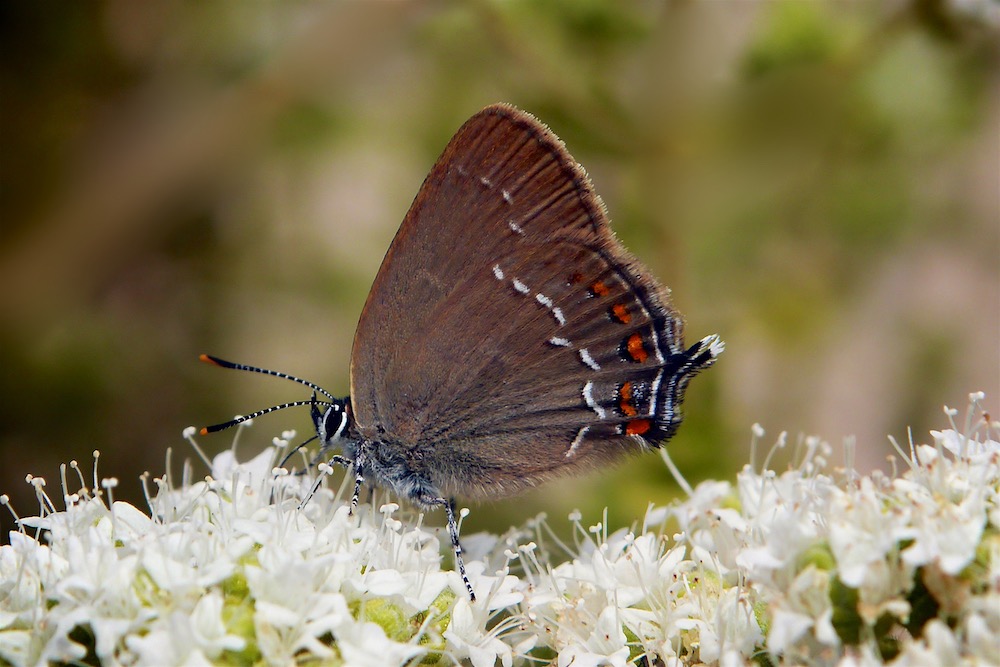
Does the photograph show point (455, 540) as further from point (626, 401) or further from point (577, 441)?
point (626, 401)

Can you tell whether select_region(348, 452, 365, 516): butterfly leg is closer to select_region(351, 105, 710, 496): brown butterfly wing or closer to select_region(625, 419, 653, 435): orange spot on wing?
select_region(351, 105, 710, 496): brown butterfly wing

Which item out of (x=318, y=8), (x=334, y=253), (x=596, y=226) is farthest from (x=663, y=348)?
(x=318, y=8)

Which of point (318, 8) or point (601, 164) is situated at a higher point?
point (318, 8)

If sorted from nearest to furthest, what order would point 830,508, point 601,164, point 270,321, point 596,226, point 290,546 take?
point 830,508 < point 290,546 < point 596,226 < point 601,164 < point 270,321

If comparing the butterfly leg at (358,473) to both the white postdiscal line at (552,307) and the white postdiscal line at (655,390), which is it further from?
the white postdiscal line at (655,390)

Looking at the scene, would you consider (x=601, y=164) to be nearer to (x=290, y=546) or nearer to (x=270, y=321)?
(x=270, y=321)

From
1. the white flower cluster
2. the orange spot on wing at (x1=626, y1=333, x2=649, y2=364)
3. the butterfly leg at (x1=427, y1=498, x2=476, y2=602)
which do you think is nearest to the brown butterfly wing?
the orange spot on wing at (x1=626, y1=333, x2=649, y2=364)
